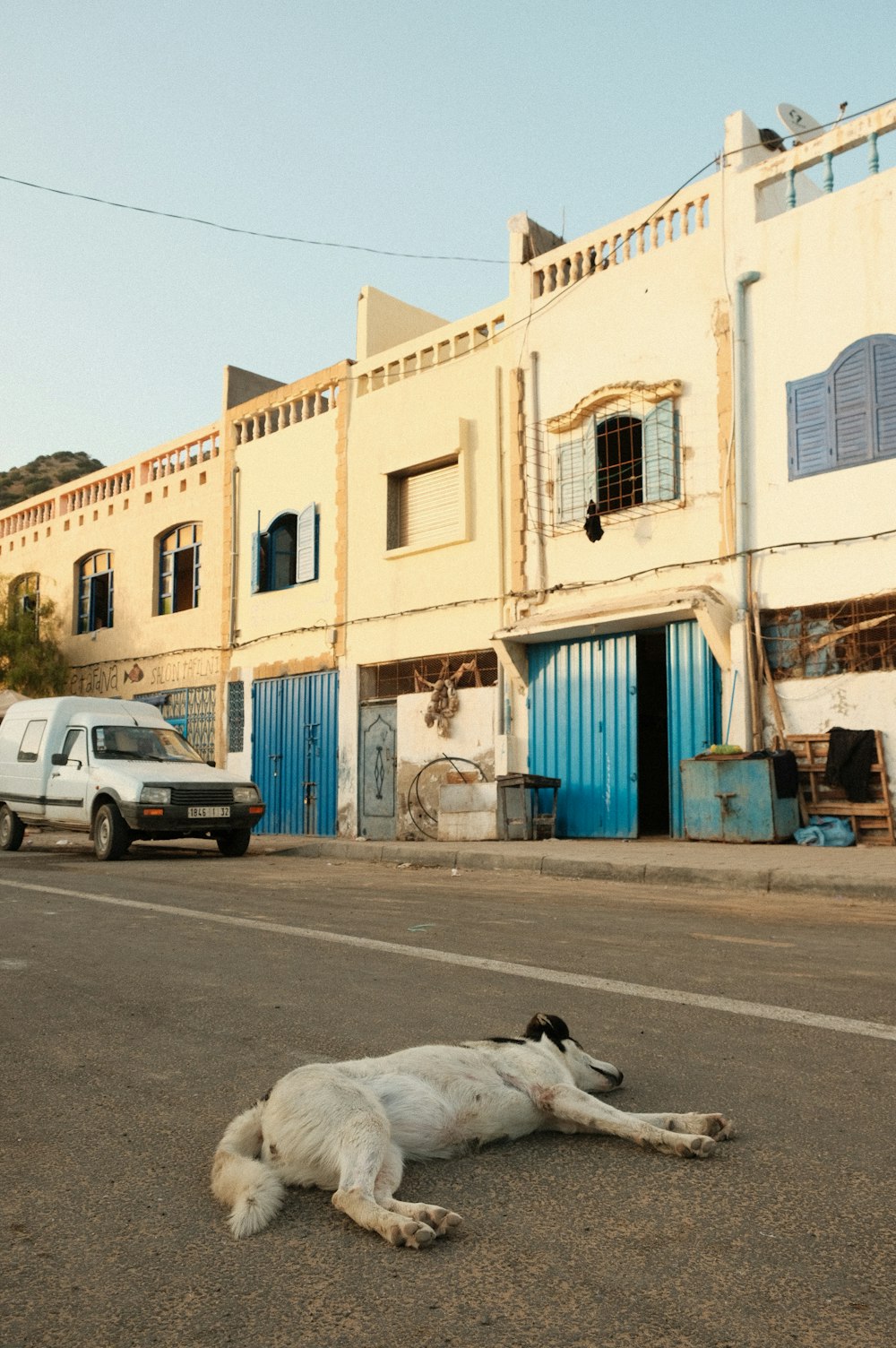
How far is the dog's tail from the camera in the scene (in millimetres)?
2580

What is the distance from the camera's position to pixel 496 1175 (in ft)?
9.53

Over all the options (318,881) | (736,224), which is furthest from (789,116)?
(318,881)

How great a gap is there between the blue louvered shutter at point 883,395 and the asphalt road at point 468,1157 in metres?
7.50

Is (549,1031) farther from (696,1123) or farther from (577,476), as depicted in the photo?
(577,476)

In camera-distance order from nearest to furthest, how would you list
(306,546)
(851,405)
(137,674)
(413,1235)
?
(413,1235) < (851,405) < (306,546) < (137,674)

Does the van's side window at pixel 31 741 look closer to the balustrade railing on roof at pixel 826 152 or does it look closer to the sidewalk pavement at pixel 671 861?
the sidewalk pavement at pixel 671 861

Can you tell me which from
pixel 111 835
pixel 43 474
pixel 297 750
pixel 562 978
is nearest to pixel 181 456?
pixel 297 750

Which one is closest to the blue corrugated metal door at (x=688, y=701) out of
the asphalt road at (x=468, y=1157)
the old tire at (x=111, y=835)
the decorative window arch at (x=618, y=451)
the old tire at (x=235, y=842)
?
the decorative window arch at (x=618, y=451)

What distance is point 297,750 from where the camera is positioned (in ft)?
68.2

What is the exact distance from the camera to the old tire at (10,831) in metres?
16.2

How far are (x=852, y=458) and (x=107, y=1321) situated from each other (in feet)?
42.2

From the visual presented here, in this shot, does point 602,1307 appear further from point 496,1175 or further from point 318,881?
point 318,881

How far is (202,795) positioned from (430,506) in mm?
6789

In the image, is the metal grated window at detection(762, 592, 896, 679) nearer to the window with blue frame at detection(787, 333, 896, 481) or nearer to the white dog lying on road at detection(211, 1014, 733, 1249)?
the window with blue frame at detection(787, 333, 896, 481)
